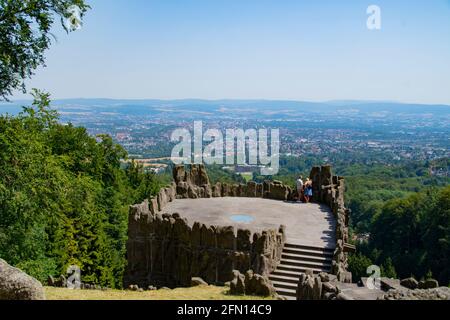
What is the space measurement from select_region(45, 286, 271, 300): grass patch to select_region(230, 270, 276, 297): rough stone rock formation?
407mm

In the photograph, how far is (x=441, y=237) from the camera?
210 ft

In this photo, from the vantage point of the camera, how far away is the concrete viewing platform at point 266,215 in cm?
2281

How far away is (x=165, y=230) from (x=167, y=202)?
524 cm

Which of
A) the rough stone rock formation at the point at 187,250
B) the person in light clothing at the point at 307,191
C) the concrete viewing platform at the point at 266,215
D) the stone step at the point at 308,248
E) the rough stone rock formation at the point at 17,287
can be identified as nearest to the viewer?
the rough stone rock formation at the point at 17,287

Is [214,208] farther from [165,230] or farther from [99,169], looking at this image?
[99,169]

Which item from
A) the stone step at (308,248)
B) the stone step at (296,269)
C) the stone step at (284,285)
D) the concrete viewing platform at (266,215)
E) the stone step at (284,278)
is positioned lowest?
the stone step at (284,285)

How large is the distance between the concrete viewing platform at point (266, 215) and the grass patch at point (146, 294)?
5.35 metres

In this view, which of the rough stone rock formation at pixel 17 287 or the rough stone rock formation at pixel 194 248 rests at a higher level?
the rough stone rock formation at pixel 17 287

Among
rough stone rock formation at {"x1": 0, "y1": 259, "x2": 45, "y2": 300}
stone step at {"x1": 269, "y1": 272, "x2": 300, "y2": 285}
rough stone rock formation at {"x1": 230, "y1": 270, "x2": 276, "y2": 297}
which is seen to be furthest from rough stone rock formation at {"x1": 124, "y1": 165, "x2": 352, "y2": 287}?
rough stone rock formation at {"x1": 0, "y1": 259, "x2": 45, "y2": 300}

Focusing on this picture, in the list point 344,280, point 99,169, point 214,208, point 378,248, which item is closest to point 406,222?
point 378,248

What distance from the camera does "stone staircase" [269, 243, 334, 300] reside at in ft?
65.0

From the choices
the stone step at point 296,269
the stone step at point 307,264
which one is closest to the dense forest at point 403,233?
the stone step at point 307,264

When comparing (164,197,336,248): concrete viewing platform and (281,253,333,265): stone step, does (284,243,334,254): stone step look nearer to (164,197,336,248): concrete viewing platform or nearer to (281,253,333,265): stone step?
(164,197,336,248): concrete viewing platform

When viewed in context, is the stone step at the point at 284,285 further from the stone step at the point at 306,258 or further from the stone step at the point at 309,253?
the stone step at the point at 309,253
